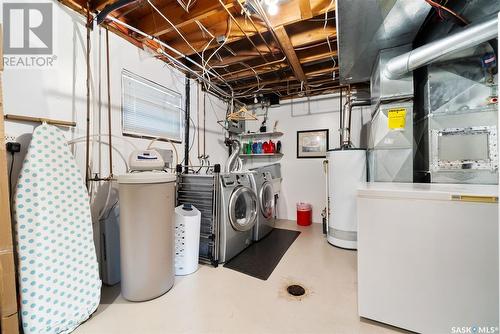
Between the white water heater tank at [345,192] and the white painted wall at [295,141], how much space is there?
0.99 metres

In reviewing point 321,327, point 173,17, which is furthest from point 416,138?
point 173,17

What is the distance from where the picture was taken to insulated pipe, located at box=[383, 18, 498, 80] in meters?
1.35

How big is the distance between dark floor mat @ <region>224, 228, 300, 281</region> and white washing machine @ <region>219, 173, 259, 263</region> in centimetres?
10

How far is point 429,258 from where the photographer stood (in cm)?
119

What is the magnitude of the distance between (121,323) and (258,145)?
134 inches

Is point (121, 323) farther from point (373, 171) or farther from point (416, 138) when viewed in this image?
point (416, 138)

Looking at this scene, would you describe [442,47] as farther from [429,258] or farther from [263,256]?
[263,256]

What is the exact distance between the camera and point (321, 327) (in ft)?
4.33

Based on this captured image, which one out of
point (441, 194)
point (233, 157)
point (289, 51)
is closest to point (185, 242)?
point (233, 157)

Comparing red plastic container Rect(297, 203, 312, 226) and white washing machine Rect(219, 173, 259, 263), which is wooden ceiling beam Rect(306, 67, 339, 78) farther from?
red plastic container Rect(297, 203, 312, 226)

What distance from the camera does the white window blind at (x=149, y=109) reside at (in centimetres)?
223

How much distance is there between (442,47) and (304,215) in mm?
2858

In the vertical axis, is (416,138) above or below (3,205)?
above

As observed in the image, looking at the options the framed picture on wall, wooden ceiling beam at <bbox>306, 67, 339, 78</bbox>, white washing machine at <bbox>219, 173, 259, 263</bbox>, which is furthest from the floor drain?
wooden ceiling beam at <bbox>306, 67, 339, 78</bbox>
